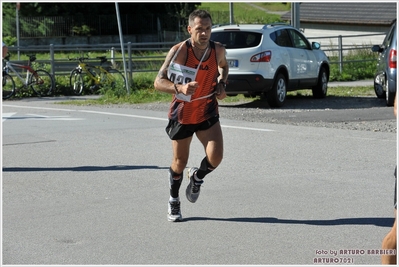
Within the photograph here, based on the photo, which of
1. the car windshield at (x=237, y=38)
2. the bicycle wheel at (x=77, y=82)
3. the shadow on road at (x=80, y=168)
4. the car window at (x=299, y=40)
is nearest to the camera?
the shadow on road at (x=80, y=168)

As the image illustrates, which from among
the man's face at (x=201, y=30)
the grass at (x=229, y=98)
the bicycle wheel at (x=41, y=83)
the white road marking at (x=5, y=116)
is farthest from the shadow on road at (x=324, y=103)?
the man's face at (x=201, y=30)

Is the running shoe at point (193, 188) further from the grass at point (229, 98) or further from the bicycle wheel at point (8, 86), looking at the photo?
the bicycle wheel at point (8, 86)

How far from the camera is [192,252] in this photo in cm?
644

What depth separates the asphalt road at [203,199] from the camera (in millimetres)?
6500

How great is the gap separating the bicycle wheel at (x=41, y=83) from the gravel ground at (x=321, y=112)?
452 centimetres

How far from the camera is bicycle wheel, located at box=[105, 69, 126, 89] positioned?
22500mm

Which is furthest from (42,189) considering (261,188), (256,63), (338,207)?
(256,63)

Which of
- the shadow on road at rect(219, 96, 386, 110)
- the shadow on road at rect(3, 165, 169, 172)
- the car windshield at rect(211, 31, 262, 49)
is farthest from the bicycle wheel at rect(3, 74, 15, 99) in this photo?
the shadow on road at rect(3, 165, 169, 172)

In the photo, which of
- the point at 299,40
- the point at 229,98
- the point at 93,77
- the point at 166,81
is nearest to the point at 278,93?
the point at 229,98

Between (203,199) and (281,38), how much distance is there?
34.7ft

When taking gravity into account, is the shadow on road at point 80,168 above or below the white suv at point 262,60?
below

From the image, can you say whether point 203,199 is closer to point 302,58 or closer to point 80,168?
point 80,168

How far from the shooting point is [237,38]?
17.9 metres

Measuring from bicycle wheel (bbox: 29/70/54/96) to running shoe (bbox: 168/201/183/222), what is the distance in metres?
15.7
